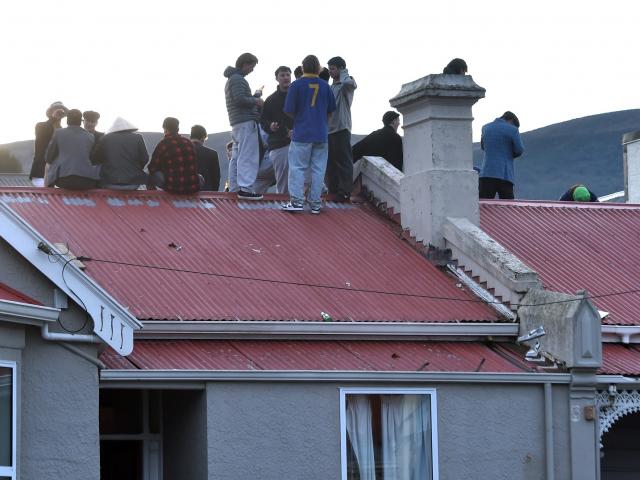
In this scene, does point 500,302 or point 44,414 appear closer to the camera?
point 44,414

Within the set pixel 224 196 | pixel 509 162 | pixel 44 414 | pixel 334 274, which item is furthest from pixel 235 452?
pixel 509 162

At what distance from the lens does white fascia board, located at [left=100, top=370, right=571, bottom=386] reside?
15617mm

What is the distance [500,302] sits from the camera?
18.6m

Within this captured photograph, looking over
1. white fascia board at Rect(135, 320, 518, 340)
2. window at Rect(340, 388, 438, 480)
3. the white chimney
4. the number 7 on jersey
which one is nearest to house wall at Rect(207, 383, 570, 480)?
window at Rect(340, 388, 438, 480)

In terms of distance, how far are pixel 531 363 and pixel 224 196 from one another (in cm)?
501

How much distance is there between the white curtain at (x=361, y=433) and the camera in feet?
54.6

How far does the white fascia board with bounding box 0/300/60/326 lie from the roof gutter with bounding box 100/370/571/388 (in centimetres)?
107

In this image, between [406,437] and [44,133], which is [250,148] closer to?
[44,133]

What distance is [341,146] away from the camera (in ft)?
70.0

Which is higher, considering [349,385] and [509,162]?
[509,162]

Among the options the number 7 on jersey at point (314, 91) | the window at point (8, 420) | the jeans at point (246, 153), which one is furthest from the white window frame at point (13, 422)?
the number 7 on jersey at point (314, 91)

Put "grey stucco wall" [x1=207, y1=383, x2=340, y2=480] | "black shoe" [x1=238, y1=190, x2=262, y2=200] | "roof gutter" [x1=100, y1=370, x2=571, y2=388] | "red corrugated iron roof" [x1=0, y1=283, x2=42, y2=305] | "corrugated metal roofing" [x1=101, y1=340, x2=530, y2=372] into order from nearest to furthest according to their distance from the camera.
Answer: "red corrugated iron roof" [x1=0, y1=283, x2=42, y2=305]
"roof gutter" [x1=100, y1=370, x2=571, y2=388]
"grey stucco wall" [x1=207, y1=383, x2=340, y2=480]
"corrugated metal roofing" [x1=101, y1=340, x2=530, y2=372]
"black shoe" [x1=238, y1=190, x2=262, y2=200]

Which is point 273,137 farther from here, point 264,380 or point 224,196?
point 264,380

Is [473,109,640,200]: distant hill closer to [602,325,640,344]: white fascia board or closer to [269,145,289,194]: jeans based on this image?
[269,145,289,194]: jeans
